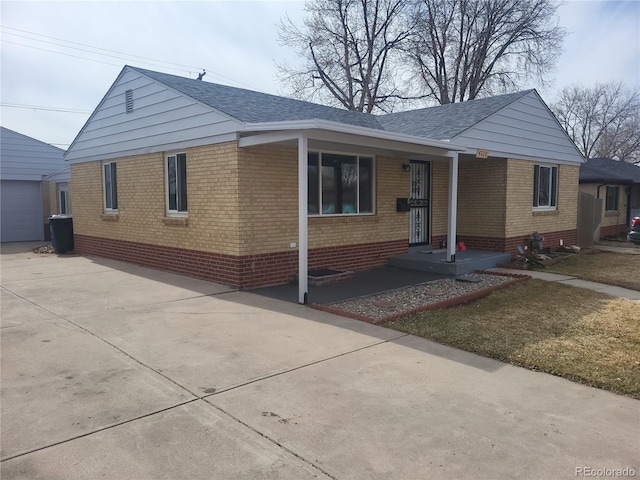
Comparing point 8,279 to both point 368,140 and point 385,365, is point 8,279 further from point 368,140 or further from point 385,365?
point 385,365

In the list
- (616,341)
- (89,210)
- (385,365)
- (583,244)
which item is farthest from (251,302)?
(583,244)

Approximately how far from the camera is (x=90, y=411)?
373cm

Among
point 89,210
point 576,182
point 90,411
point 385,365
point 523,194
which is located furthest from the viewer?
point 576,182

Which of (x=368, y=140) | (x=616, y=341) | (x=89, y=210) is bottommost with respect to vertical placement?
(x=616, y=341)

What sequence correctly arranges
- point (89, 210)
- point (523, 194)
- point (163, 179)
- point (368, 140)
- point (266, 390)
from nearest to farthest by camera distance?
point (266, 390) < point (368, 140) < point (163, 179) < point (523, 194) < point (89, 210)

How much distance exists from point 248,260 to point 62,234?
9.06m

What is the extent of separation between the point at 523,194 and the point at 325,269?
6.78m

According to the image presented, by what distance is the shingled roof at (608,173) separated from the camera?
62.4 ft

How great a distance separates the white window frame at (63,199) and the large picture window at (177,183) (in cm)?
1084

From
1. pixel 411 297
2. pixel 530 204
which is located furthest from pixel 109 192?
pixel 530 204

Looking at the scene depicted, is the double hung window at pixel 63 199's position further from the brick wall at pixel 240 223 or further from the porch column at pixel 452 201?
the porch column at pixel 452 201

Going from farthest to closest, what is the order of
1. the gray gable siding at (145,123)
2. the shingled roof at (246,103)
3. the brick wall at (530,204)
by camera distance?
the brick wall at (530,204), the gray gable siding at (145,123), the shingled roof at (246,103)

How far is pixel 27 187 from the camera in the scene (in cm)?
2031

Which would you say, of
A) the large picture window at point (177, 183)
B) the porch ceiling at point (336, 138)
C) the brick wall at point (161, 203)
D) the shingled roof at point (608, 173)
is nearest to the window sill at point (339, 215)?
the porch ceiling at point (336, 138)
